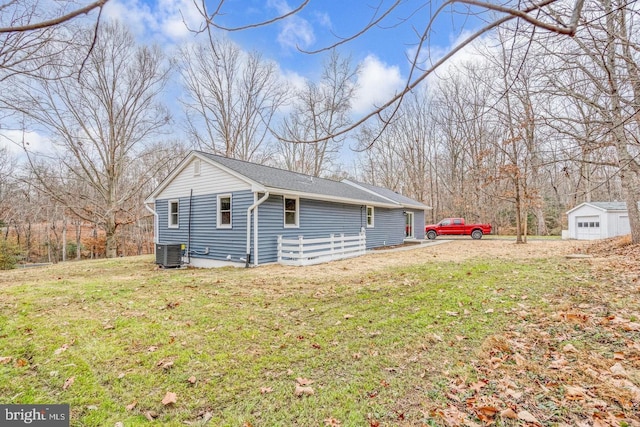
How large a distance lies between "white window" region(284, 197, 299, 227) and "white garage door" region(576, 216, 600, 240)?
16.6m

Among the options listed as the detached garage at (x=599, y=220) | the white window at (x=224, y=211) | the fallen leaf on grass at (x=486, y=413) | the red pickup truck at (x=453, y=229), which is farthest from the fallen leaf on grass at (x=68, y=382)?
the red pickup truck at (x=453, y=229)

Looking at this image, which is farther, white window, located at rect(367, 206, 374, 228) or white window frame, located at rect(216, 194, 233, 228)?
white window, located at rect(367, 206, 374, 228)

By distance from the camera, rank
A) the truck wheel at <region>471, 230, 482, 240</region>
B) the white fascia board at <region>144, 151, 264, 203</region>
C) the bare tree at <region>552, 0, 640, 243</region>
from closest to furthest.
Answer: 1. the bare tree at <region>552, 0, 640, 243</region>
2. the white fascia board at <region>144, 151, 264, 203</region>
3. the truck wheel at <region>471, 230, 482, 240</region>

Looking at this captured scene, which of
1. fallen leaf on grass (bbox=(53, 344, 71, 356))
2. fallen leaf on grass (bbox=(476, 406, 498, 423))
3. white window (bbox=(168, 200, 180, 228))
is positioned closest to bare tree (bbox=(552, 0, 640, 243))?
fallen leaf on grass (bbox=(476, 406, 498, 423))

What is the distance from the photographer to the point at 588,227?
16938mm

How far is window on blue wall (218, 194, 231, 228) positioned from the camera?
1052 centimetres

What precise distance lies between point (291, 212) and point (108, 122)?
43.5 ft

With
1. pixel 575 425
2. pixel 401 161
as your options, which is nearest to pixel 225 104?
pixel 401 161

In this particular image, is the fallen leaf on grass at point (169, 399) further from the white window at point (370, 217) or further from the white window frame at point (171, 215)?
the white window at point (370, 217)

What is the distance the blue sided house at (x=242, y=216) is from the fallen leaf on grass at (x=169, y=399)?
23.1 feet

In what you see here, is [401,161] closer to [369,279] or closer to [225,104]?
[225,104]

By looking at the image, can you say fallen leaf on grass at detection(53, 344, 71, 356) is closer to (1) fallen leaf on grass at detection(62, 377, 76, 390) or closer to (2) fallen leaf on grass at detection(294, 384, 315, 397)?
(1) fallen leaf on grass at detection(62, 377, 76, 390)

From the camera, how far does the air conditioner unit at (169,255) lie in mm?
10344

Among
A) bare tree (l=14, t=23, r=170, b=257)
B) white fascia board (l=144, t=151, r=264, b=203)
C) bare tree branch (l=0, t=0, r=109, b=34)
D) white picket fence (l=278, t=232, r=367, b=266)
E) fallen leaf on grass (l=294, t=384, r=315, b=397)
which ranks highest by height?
bare tree (l=14, t=23, r=170, b=257)
